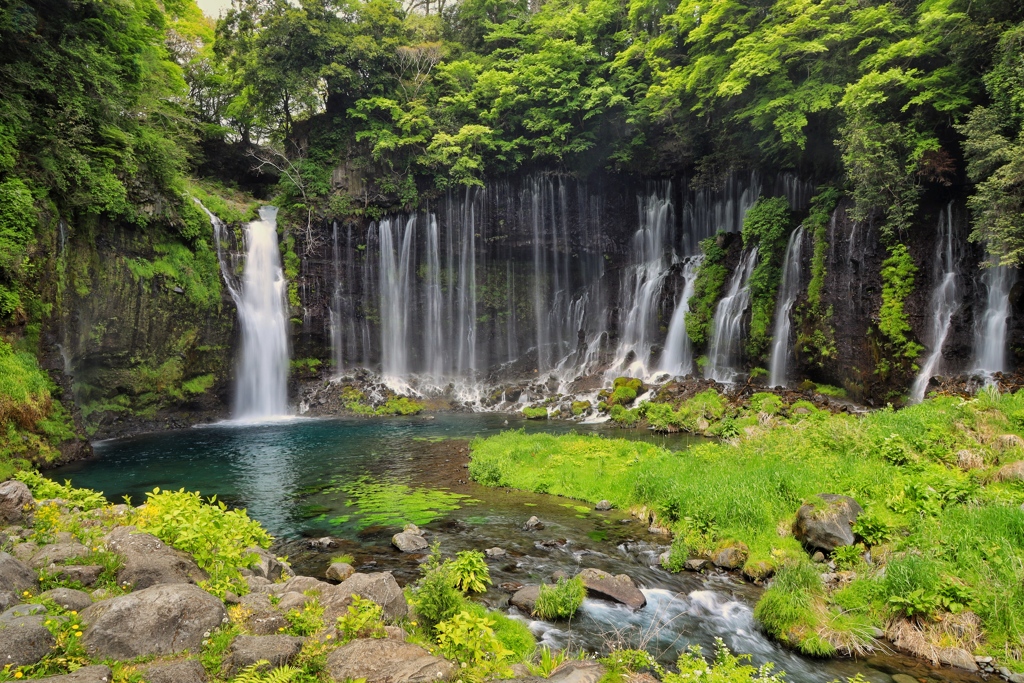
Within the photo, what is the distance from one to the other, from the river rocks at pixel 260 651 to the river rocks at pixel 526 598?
324 cm

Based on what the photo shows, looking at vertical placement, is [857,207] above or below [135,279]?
above

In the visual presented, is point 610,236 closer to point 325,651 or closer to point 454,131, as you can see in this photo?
point 454,131

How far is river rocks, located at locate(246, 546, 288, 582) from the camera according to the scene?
675cm

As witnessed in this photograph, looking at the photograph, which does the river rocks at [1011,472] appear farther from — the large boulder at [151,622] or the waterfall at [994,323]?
the large boulder at [151,622]

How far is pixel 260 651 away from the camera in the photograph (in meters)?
4.09

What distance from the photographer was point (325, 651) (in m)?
4.37

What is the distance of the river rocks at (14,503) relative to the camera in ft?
22.5

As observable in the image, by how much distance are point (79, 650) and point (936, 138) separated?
22830 millimetres

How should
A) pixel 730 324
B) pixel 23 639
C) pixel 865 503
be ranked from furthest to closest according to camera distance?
pixel 730 324 → pixel 865 503 → pixel 23 639

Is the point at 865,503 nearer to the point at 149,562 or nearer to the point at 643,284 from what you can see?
the point at 149,562

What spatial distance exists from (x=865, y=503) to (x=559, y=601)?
213 inches

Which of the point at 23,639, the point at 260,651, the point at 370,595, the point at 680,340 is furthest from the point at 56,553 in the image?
the point at 680,340

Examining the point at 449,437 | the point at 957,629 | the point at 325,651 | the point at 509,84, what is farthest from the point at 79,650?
the point at 509,84

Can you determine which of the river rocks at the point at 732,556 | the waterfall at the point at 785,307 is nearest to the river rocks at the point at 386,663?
the river rocks at the point at 732,556
